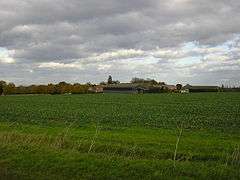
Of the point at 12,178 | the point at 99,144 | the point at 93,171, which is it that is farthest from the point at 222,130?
the point at 12,178

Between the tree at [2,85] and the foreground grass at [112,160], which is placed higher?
the tree at [2,85]

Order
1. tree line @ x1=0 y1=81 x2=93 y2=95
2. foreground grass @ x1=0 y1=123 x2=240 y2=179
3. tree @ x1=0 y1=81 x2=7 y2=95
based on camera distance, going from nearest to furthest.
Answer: foreground grass @ x1=0 y1=123 x2=240 y2=179, tree @ x1=0 y1=81 x2=7 y2=95, tree line @ x1=0 y1=81 x2=93 y2=95

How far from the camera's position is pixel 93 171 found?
11.7 meters

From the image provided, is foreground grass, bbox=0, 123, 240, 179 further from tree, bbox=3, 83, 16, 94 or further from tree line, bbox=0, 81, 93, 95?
tree, bbox=3, 83, 16, 94

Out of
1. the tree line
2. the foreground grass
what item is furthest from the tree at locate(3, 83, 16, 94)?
the foreground grass

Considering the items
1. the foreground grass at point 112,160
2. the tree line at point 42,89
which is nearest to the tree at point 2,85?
the tree line at point 42,89

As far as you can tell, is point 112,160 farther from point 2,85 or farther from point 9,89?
point 9,89

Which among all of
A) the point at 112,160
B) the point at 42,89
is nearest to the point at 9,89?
the point at 42,89

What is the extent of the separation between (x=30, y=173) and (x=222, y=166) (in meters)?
5.75

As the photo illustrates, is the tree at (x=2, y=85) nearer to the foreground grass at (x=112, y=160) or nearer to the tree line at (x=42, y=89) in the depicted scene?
the tree line at (x=42, y=89)

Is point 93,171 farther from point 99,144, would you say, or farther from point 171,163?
point 99,144

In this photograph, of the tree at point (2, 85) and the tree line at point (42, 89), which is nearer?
the tree at point (2, 85)

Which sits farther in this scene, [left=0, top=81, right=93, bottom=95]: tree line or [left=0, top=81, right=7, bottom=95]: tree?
[left=0, top=81, right=93, bottom=95]: tree line

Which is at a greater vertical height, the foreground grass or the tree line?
the tree line
